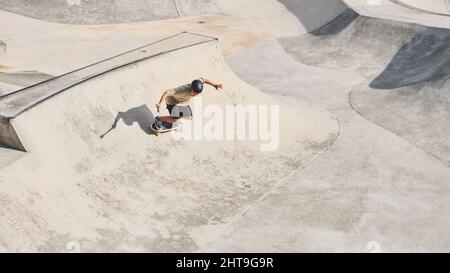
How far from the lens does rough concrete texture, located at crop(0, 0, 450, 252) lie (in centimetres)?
704

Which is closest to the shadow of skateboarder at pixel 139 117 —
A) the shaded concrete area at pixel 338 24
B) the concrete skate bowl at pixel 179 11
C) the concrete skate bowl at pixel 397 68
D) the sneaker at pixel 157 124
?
the sneaker at pixel 157 124

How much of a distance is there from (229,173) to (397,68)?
9815mm

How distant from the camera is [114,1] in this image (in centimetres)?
2280

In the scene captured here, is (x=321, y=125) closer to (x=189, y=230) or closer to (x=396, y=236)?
(x=396, y=236)

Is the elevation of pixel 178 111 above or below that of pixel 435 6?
above

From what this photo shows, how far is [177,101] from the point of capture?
8.60 meters

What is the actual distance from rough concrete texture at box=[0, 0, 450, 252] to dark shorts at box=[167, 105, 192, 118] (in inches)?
24.8

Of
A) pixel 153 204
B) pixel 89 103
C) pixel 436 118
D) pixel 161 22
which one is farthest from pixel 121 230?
pixel 161 22

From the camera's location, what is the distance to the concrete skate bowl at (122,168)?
6.73 metres

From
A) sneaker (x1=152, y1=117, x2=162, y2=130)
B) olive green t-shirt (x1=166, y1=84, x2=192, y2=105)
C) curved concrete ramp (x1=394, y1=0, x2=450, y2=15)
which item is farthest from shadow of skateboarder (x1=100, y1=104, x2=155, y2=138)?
curved concrete ramp (x1=394, y1=0, x2=450, y2=15)

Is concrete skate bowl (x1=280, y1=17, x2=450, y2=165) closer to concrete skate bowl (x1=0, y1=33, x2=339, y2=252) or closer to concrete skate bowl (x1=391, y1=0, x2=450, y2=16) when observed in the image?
concrete skate bowl (x1=0, y1=33, x2=339, y2=252)

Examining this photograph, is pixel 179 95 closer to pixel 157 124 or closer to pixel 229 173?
pixel 157 124

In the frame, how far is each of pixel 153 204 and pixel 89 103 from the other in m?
2.30

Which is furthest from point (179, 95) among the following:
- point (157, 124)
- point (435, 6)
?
point (435, 6)
